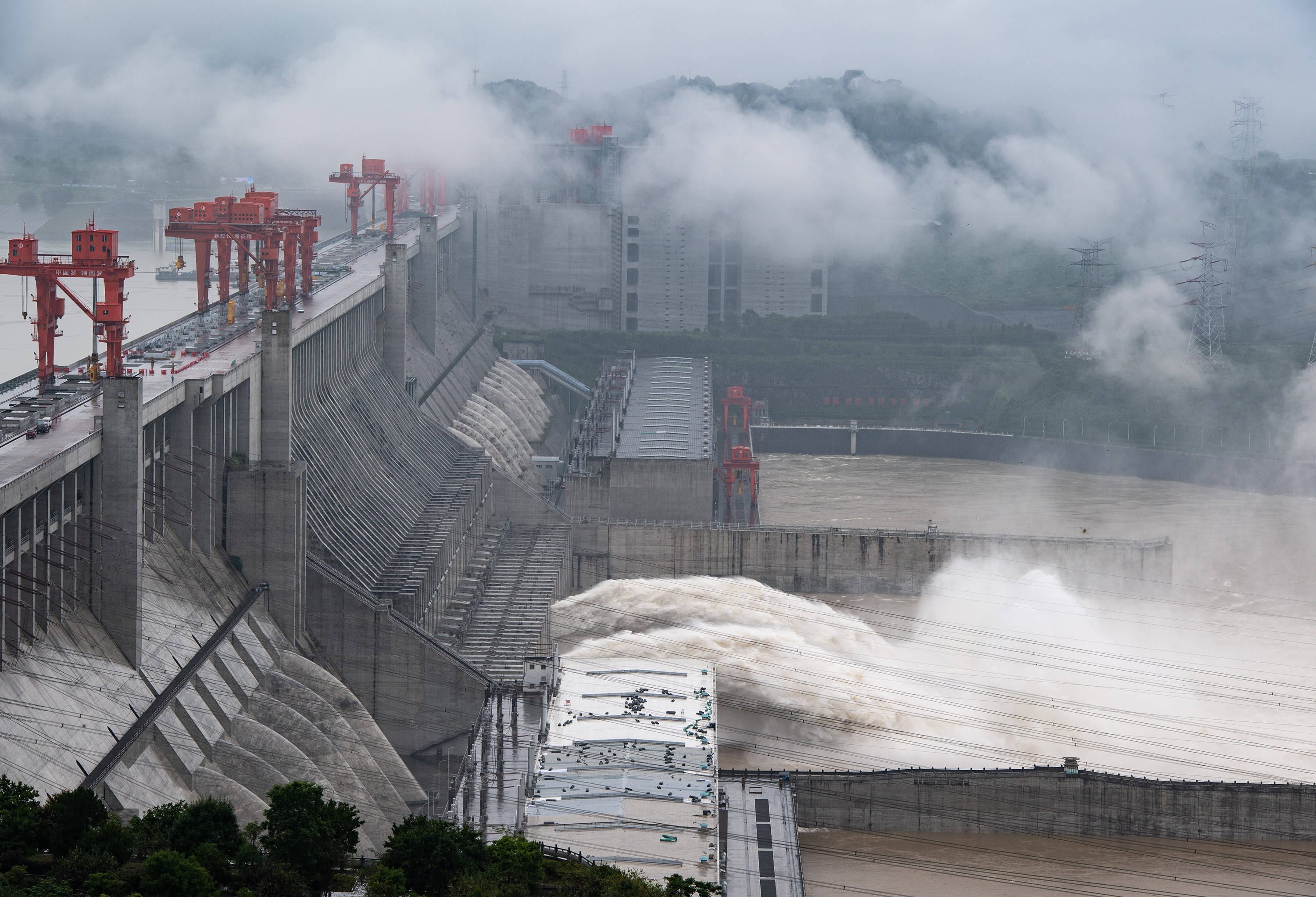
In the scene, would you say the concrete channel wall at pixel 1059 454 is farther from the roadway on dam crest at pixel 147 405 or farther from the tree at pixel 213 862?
the tree at pixel 213 862

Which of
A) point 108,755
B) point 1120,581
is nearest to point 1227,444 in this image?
point 1120,581

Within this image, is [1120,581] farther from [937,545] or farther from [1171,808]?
[1171,808]

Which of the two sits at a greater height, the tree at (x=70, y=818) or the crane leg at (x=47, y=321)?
the crane leg at (x=47, y=321)

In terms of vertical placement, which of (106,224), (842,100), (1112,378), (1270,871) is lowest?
(1270,871)

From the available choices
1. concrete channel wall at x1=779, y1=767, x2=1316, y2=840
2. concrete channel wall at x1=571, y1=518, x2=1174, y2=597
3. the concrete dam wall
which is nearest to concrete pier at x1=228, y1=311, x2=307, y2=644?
the concrete dam wall

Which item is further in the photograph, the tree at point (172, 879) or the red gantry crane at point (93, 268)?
the red gantry crane at point (93, 268)

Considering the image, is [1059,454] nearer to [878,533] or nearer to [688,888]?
[878,533]

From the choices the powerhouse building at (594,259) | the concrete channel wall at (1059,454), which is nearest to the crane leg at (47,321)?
the concrete channel wall at (1059,454)
